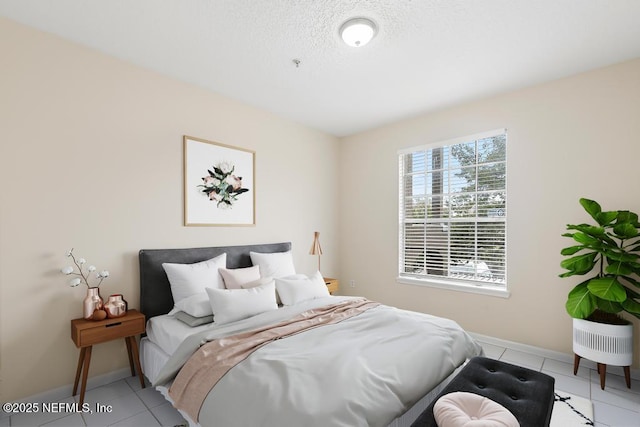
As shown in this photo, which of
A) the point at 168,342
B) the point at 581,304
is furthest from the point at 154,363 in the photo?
the point at 581,304

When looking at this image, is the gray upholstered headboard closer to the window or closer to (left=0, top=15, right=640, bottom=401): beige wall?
(left=0, top=15, right=640, bottom=401): beige wall

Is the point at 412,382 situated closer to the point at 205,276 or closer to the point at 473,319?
the point at 205,276

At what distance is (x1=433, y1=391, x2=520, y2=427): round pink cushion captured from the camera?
1303 mm

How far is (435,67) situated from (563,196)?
5.96 feet

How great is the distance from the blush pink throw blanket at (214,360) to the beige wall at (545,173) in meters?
2.26

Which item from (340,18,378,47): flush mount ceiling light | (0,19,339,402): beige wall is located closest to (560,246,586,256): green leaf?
(340,18,378,47): flush mount ceiling light

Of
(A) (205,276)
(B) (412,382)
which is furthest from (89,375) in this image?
(B) (412,382)

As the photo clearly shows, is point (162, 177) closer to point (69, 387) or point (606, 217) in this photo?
point (69, 387)

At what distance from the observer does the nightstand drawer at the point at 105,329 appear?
2258 mm

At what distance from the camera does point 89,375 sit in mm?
2564

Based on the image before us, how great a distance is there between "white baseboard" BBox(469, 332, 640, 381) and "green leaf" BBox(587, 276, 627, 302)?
936mm

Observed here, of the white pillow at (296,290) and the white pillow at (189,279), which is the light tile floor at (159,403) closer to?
the white pillow at (189,279)

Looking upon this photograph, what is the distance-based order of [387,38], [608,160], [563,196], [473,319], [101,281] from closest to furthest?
[387,38]
[101,281]
[608,160]
[563,196]
[473,319]

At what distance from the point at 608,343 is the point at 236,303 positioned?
3046mm
